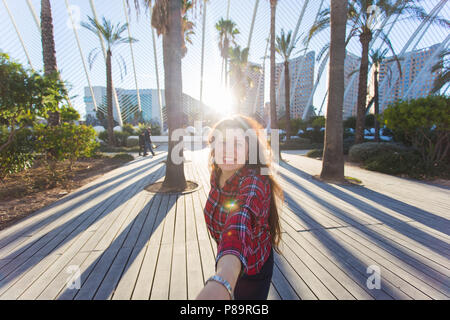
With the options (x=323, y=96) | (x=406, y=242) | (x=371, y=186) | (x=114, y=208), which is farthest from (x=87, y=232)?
(x=323, y=96)

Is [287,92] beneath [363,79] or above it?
above

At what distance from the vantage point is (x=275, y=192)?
1277 millimetres

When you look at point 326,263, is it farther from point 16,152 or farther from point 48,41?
→ point 48,41

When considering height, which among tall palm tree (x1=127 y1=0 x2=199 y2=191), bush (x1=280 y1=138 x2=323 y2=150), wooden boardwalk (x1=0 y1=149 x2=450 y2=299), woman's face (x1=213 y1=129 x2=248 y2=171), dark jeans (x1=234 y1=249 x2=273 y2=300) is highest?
tall palm tree (x1=127 y1=0 x2=199 y2=191)

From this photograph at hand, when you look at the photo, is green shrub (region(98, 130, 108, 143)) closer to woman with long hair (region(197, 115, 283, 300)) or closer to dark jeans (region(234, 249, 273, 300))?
woman with long hair (region(197, 115, 283, 300))

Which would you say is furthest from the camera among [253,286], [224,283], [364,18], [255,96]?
[255,96]

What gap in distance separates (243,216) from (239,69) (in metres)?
31.4

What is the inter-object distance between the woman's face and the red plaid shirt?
0.05 metres

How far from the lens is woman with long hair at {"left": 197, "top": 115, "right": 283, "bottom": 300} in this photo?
98cm

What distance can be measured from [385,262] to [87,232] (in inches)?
156

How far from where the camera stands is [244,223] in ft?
3.30

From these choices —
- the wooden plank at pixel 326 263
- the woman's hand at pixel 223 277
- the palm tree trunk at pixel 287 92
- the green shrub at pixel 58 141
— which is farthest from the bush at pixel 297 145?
the woman's hand at pixel 223 277

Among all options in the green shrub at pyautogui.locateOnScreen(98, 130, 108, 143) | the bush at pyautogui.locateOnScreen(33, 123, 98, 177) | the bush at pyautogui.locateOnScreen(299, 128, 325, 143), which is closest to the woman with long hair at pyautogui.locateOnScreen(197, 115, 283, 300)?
the bush at pyautogui.locateOnScreen(33, 123, 98, 177)

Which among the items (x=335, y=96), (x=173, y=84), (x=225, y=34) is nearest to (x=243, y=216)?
(x=173, y=84)
